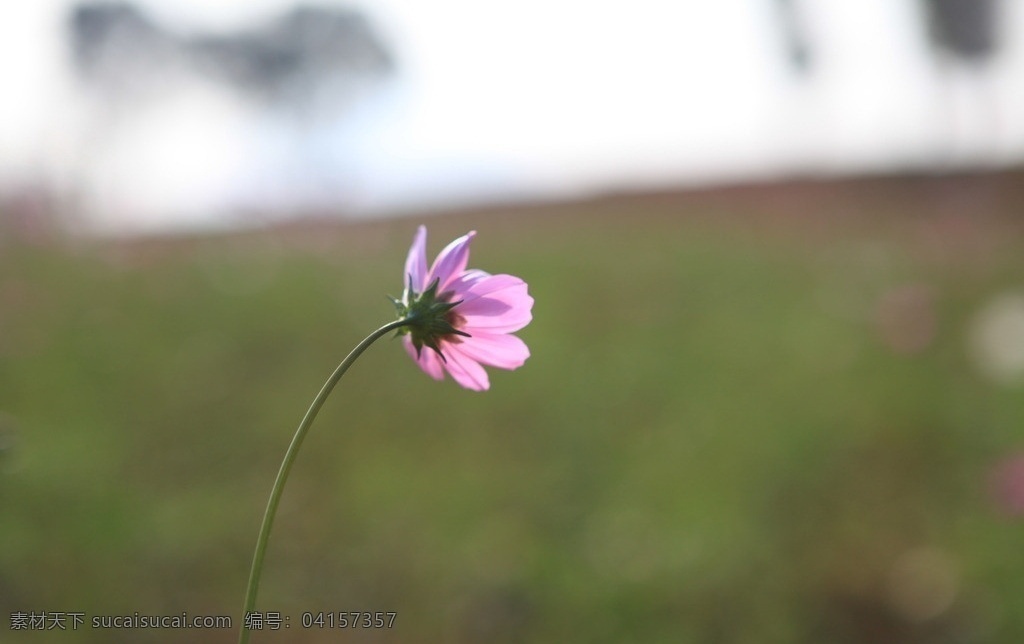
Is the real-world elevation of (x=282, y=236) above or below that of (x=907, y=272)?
above

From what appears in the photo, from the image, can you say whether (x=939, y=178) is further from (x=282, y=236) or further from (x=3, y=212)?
(x=3, y=212)

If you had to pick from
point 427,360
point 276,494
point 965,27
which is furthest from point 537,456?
point 965,27

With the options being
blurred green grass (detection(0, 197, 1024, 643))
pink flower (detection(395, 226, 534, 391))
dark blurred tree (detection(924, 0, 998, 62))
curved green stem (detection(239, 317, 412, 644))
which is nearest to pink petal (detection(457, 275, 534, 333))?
pink flower (detection(395, 226, 534, 391))

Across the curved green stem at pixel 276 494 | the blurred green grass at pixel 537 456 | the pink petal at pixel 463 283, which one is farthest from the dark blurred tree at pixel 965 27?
the curved green stem at pixel 276 494

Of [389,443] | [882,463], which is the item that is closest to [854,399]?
[882,463]

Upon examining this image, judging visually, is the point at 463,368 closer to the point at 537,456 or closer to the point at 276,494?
the point at 276,494

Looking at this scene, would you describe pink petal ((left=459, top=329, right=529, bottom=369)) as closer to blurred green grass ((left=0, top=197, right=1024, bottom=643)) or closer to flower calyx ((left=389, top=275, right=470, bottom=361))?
flower calyx ((left=389, top=275, right=470, bottom=361))

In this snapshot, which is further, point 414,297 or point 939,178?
point 939,178
